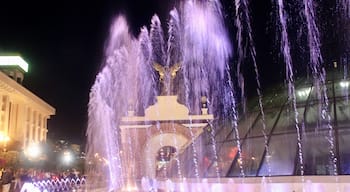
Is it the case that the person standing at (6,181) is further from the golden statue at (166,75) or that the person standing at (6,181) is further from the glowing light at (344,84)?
the golden statue at (166,75)

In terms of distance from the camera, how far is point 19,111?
4800cm

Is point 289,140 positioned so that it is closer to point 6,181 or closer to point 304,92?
point 304,92

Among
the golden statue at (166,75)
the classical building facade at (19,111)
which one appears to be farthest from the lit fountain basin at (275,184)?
the classical building facade at (19,111)

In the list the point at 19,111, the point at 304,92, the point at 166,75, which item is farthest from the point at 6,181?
the point at 19,111

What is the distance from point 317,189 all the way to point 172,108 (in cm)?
2574

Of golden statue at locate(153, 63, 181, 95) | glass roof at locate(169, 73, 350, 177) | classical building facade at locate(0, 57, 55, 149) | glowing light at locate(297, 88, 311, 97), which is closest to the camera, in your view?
glass roof at locate(169, 73, 350, 177)

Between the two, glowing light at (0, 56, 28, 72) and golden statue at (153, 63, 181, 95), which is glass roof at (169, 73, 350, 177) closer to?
golden statue at (153, 63, 181, 95)

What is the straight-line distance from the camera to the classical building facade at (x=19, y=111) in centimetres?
4272

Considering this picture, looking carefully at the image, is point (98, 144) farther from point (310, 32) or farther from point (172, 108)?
point (310, 32)

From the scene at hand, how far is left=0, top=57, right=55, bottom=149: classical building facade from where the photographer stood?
140 feet

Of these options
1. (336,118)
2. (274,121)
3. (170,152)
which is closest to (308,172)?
(336,118)

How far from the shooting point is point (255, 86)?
18547 mm

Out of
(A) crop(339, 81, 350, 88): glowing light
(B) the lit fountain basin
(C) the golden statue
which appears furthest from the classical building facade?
(A) crop(339, 81, 350, 88): glowing light

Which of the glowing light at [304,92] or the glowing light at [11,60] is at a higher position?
the glowing light at [11,60]
